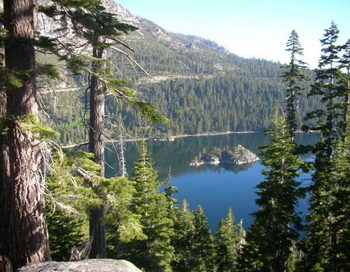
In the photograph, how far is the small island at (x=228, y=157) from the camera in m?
113

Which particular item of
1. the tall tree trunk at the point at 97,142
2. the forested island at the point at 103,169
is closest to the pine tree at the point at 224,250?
the forested island at the point at 103,169

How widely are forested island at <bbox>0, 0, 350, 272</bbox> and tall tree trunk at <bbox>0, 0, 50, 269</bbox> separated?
0.06 ft

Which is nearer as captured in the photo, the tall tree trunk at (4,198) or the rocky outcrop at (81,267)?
the rocky outcrop at (81,267)

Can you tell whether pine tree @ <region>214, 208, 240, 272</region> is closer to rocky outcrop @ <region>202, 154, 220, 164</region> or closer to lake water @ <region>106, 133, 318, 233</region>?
lake water @ <region>106, 133, 318, 233</region>

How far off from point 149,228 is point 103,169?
37.0ft

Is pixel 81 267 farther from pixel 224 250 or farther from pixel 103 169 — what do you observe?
pixel 224 250

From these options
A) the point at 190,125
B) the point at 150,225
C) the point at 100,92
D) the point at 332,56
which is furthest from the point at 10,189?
the point at 190,125

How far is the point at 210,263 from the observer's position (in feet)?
90.4

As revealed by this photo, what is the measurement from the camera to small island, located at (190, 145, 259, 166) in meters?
113

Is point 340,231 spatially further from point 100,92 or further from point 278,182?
point 100,92

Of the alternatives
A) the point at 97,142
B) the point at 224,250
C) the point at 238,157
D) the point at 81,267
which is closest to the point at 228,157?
the point at 238,157

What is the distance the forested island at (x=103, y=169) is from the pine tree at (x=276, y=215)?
0.05 metres

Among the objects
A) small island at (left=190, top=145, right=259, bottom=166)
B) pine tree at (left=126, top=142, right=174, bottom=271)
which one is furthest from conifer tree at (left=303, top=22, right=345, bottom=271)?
small island at (left=190, top=145, right=259, bottom=166)

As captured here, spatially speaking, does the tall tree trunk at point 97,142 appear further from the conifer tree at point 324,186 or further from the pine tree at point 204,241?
the pine tree at point 204,241
